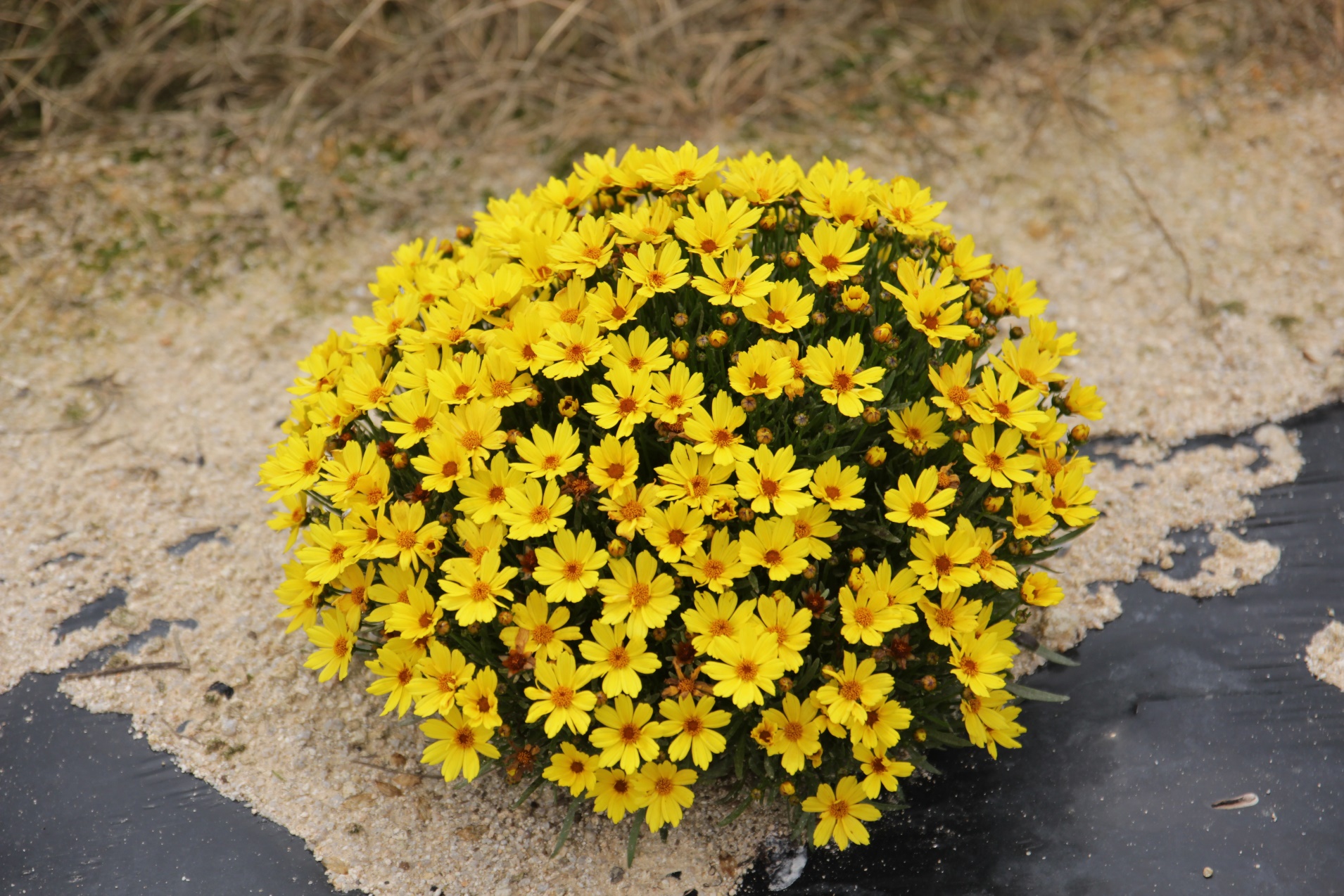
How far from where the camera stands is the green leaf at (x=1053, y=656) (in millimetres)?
3078

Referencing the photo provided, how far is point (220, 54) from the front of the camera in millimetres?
5621

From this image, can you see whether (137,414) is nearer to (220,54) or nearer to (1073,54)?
→ (220,54)

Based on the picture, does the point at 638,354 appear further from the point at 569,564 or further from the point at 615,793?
the point at 615,793

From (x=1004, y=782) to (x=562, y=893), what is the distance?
1318 mm

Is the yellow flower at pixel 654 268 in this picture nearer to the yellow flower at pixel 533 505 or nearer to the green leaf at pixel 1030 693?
the yellow flower at pixel 533 505

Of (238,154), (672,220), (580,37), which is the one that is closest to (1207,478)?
(672,220)

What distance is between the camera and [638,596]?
235 cm

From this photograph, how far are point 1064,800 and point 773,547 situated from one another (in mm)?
1299

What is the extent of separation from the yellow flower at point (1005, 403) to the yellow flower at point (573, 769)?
4.21 ft

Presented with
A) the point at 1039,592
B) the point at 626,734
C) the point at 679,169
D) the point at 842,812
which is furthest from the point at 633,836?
the point at 679,169

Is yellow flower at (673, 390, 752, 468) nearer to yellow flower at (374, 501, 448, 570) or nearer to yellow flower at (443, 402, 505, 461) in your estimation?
yellow flower at (443, 402, 505, 461)

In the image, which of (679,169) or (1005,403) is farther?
(679,169)

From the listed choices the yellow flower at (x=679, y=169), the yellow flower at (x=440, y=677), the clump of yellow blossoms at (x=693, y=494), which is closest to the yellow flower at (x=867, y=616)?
the clump of yellow blossoms at (x=693, y=494)

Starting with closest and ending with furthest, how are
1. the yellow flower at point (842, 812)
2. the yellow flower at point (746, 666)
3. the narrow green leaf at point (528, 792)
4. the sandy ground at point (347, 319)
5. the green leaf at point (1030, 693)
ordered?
1. the yellow flower at point (746, 666)
2. the yellow flower at point (842, 812)
3. the narrow green leaf at point (528, 792)
4. the green leaf at point (1030, 693)
5. the sandy ground at point (347, 319)
